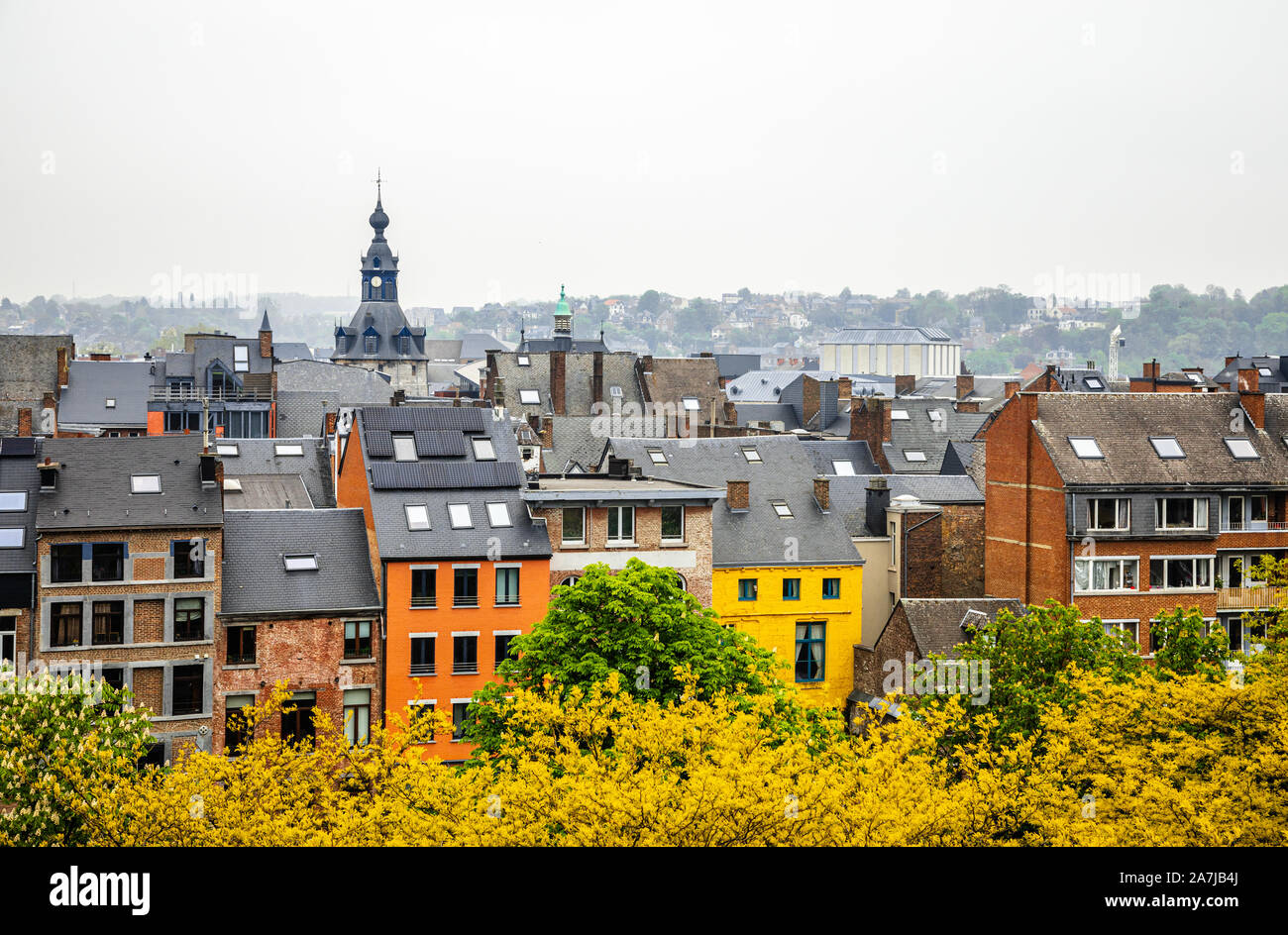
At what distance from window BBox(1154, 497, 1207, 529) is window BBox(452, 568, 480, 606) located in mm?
23752

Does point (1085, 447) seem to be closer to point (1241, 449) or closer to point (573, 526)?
point (1241, 449)

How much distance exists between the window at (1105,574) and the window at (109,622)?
31099 millimetres

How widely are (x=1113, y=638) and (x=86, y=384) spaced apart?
65752mm

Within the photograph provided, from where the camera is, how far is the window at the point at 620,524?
4584 cm

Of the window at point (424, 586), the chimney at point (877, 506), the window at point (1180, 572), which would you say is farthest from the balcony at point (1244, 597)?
the window at point (424, 586)

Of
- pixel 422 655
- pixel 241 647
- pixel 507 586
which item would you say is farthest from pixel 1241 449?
pixel 241 647

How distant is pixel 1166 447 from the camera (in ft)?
164

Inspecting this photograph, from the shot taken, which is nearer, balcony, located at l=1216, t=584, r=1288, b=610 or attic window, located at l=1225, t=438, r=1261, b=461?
balcony, located at l=1216, t=584, r=1288, b=610

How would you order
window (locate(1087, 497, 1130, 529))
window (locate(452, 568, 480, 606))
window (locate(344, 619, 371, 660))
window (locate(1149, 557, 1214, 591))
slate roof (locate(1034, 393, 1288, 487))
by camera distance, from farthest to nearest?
slate roof (locate(1034, 393, 1288, 487)), window (locate(1149, 557, 1214, 591)), window (locate(1087, 497, 1130, 529)), window (locate(452, 568, 480, 606)), window (locate(344, 619, 371, 660))

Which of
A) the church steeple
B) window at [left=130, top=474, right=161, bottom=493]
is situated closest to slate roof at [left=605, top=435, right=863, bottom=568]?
window at [left=130, top=474, right=161, bottom=493]

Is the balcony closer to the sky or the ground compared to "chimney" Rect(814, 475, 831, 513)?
closer to the ground

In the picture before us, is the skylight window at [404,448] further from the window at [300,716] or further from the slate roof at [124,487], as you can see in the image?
the window at [300,716]

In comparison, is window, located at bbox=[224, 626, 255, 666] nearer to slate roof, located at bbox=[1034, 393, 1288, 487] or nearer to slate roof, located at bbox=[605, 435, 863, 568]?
slate roof, located at bbox=[605, 435, 863, 568]

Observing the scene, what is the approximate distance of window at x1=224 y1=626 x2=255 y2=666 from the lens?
136ft
